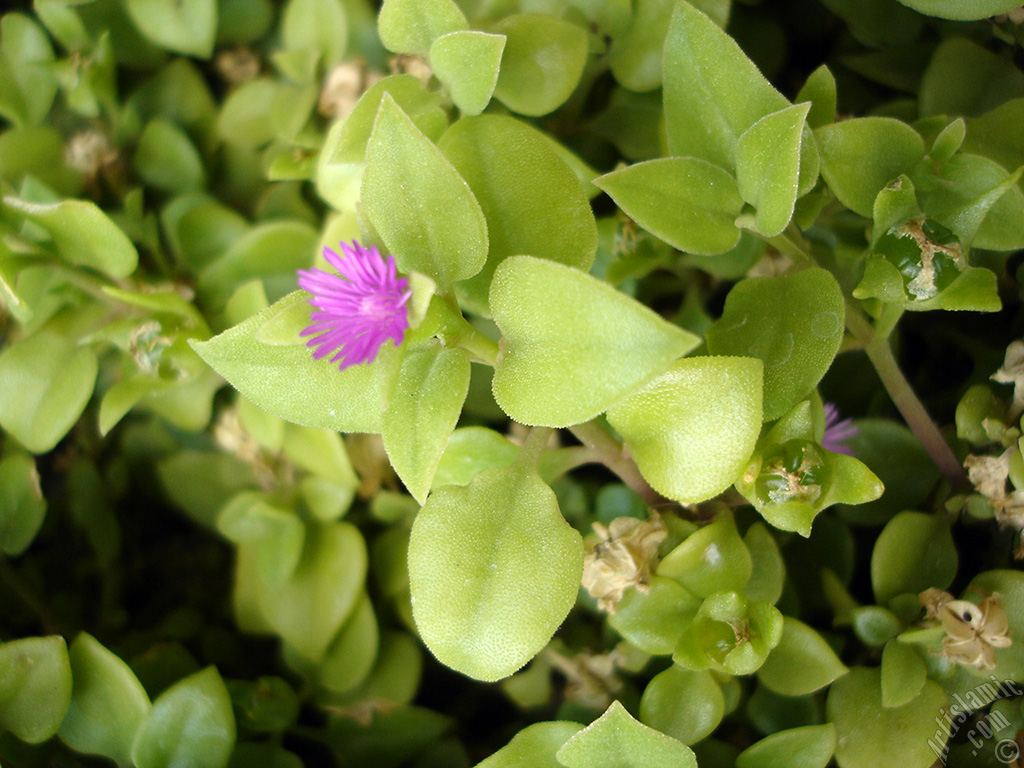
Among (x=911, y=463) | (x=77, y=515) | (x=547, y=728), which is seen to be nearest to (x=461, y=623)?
(x=547, y=728)

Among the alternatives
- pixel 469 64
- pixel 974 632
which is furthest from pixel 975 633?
pixel 469 64

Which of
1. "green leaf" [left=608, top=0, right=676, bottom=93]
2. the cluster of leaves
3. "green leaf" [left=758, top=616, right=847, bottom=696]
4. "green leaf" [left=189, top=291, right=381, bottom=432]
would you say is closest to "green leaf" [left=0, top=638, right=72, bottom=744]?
the cluster of leaves

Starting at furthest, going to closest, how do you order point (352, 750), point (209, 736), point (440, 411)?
point (352, 750)
point (209, 736)
point (440, 411)

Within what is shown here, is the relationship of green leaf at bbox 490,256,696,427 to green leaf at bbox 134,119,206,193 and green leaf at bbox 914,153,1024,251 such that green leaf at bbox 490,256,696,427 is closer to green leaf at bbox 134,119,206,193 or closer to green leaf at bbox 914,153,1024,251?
green leaf at bbox 914,153,1024,251

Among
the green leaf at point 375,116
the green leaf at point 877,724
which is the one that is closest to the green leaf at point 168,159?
the green leaf at point 375,116

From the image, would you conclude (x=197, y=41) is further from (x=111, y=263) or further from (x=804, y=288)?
(x=804, y=288)

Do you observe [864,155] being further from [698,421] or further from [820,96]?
[698,421]
